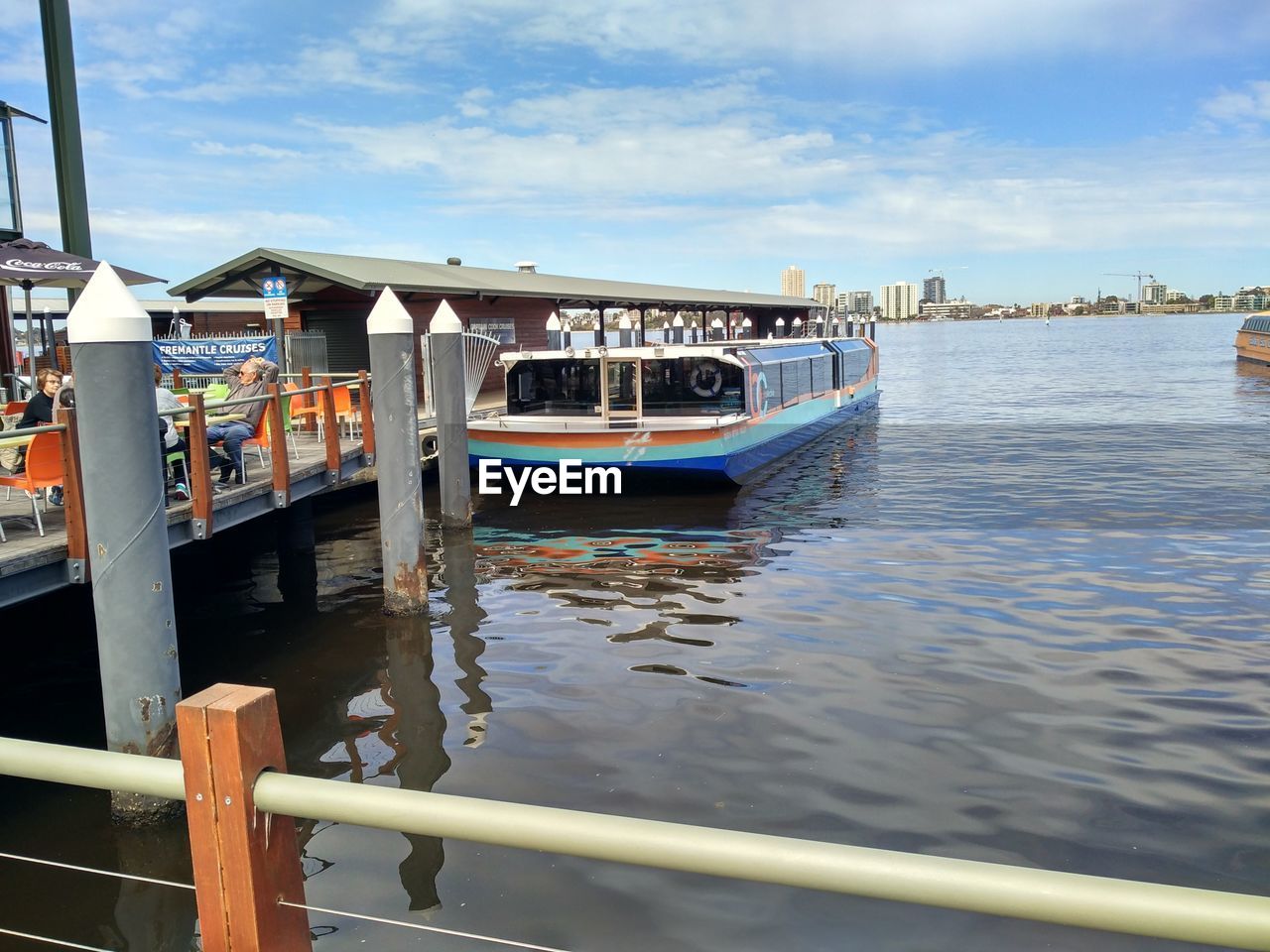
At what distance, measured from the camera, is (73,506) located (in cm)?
684

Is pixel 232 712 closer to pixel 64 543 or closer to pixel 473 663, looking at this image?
pixel 64 543

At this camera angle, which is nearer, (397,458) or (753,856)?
(753,856)

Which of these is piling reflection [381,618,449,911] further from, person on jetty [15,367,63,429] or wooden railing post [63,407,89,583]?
person on jetty [15,367,63,429]

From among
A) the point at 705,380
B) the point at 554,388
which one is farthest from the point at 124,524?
the point at 705,380

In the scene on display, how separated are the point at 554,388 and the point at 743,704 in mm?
11670

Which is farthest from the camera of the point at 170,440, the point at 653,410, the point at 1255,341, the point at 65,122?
the point at 1255,341

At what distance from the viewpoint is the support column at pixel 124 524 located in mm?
5848

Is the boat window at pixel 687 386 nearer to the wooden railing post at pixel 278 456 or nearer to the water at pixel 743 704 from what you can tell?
the water at pixel 743 704

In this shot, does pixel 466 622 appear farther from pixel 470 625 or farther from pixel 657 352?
pixel 657 352

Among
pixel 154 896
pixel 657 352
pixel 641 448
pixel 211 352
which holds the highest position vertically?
pixel 211 352

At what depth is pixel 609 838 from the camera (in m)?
1.82

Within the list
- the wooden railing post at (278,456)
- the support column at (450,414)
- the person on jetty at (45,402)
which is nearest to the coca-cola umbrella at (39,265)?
the person on jetty at (45,402)

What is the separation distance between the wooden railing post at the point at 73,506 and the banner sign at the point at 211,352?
9.36 metres

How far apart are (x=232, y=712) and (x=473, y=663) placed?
22.4 ft
